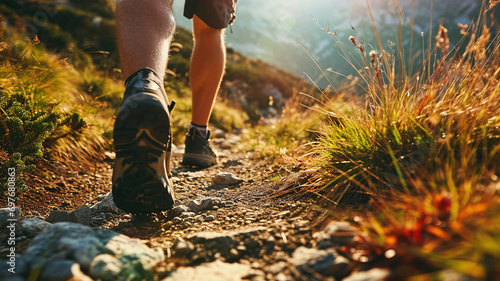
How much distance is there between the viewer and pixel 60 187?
80.6 inches

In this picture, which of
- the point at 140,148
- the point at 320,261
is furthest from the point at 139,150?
the point at 320,261

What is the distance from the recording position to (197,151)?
2.70 meters

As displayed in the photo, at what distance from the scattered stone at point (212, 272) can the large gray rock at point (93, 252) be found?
9 cm

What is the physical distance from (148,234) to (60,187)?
116 cm

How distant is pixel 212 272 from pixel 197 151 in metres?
1.89

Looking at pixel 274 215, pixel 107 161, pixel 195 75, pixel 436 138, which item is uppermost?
pixel 195 75

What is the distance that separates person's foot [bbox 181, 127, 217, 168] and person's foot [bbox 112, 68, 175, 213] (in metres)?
1.41

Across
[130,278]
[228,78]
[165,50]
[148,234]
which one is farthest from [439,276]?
[228,78]

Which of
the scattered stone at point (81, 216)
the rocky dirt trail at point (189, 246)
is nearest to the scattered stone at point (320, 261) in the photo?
the rocky dirt trail at point (189, 246)

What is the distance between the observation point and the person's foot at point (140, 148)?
3.83 feet

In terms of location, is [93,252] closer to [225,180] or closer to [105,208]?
[105,208]

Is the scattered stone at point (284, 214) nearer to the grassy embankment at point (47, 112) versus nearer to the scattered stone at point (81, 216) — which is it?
the scattered stone at point (81, 216)

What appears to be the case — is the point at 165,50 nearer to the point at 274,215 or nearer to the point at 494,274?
the point at 274,215

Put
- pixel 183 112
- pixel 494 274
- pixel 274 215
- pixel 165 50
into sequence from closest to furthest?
pixel 494 274 → pixel 274 215 → pixel 165 50 → pixel 183 112
